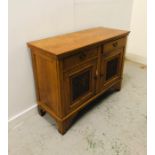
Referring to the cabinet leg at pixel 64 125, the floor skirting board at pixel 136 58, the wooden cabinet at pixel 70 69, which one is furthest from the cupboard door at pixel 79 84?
the floor skirting board at pixel 136 58

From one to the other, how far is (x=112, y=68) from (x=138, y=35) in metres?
1.40

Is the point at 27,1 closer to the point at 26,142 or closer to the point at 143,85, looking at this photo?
the point at 26,142

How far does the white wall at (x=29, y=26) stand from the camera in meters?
1.29

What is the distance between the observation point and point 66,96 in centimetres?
136

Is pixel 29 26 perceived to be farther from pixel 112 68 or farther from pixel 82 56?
pixel 112 68

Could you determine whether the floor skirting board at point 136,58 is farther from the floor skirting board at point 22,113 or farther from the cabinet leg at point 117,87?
the floor skirting board at point 22,113

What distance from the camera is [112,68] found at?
1.86 meters

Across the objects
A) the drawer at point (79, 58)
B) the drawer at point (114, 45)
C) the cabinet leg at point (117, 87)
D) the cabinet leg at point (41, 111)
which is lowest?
the cabinet leg at point (41, 111)

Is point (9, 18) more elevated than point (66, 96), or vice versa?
point (9, 18)

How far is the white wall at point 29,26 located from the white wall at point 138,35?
3.66ft

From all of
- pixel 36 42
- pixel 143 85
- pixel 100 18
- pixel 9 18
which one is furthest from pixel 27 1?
pixel 143 85

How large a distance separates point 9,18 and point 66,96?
2.53 feet

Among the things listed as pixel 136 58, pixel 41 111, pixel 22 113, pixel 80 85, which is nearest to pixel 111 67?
pixel 80 85

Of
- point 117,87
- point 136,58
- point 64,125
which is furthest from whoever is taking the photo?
point 136,58
